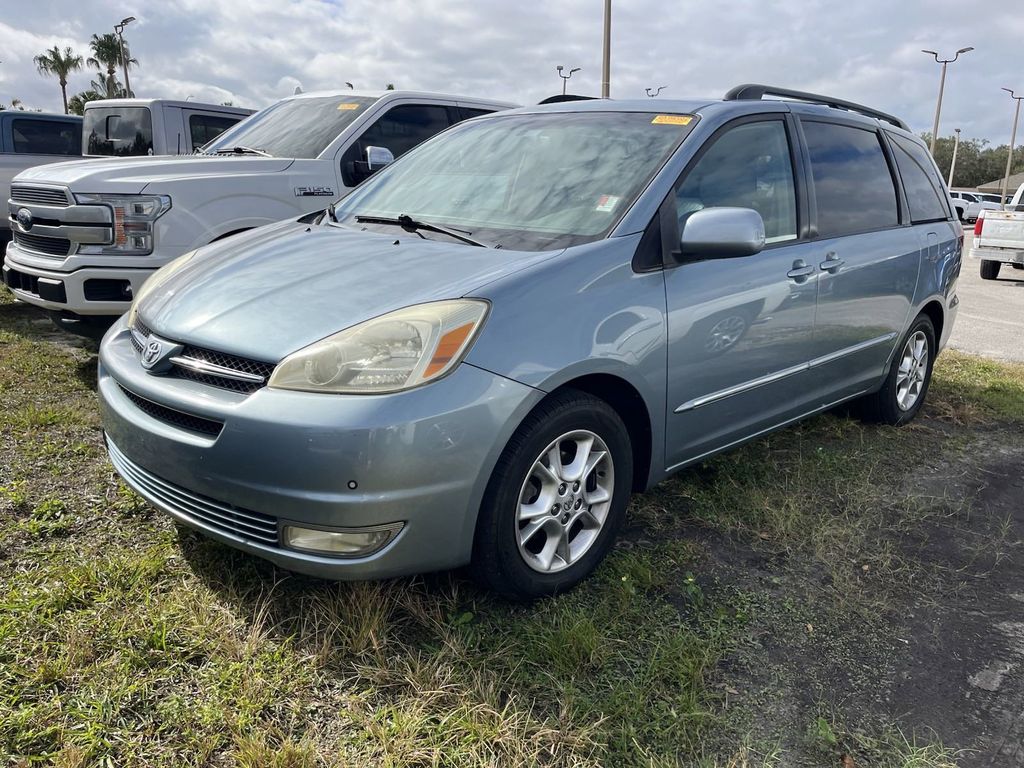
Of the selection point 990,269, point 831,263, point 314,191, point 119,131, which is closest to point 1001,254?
point 990,269

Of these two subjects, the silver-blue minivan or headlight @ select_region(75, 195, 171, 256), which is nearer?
the silver-blue minivan

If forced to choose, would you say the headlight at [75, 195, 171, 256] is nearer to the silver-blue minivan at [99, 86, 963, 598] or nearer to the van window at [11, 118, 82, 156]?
the silver-blue minivan at [99, 86, 963, 598]

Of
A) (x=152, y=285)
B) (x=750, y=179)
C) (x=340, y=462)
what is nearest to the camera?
(x=340, y=462)

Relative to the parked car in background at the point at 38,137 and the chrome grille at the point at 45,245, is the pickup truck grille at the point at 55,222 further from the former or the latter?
the parked car in background at the point at 38,137

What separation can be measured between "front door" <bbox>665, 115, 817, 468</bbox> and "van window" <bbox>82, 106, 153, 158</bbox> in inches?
238

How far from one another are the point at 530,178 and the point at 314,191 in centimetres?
261

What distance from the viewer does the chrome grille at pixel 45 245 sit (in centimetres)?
487

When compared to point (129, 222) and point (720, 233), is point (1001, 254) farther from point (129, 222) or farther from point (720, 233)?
point (129, 222)

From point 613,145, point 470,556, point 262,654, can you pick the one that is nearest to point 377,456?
point 470,556

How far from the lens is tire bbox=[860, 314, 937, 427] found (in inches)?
182

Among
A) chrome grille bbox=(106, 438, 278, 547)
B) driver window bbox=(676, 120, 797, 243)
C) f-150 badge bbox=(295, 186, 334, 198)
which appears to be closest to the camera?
chrome grille bbox=(106, 438, 278, 547)

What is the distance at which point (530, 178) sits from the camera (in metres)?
3.23

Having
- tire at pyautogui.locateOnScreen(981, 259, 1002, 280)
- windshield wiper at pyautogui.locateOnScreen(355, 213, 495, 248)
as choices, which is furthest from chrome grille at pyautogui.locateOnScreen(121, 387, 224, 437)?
tire at pyautogui.locateOnScreen(981, 259, 1002, 280)

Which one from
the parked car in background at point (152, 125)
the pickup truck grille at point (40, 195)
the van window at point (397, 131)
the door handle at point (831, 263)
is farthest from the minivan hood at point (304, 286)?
the parked car in background at point (152, 125)
